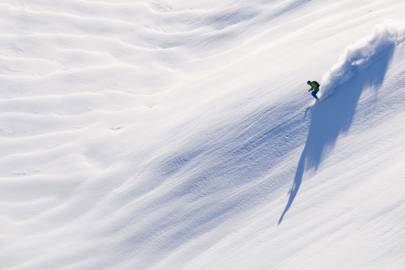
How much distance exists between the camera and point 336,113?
586cm

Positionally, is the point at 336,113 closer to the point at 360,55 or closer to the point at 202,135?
the point at 360,55

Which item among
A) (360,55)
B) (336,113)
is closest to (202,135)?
(336,113)

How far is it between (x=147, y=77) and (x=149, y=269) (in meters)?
3.33

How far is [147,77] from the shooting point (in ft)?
27.3

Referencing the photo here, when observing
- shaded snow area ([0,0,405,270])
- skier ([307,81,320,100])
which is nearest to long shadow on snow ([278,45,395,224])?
shaded snow area ([0,0,405,270])

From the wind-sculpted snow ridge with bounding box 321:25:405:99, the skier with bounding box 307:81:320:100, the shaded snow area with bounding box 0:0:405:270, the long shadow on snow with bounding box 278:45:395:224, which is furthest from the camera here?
the wind-sculpted snow ridge with bounding box 321:25:405:99

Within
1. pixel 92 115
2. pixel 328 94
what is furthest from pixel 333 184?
pixel 92 115

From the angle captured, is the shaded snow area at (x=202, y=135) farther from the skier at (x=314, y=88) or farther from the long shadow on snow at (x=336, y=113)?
the skier at (x=314, y=88)

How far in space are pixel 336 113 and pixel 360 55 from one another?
2.36ft

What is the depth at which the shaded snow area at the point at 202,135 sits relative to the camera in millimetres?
5160

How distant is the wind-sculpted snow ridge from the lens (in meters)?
6.04

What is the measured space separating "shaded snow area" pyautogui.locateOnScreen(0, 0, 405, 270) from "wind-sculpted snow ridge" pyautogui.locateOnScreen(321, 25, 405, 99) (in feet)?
0.06

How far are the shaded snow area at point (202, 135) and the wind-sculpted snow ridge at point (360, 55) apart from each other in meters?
0.02

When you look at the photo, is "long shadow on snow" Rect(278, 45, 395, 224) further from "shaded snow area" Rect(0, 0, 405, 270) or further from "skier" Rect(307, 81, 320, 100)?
"skier" Rect(307, 81, 320, 100)
